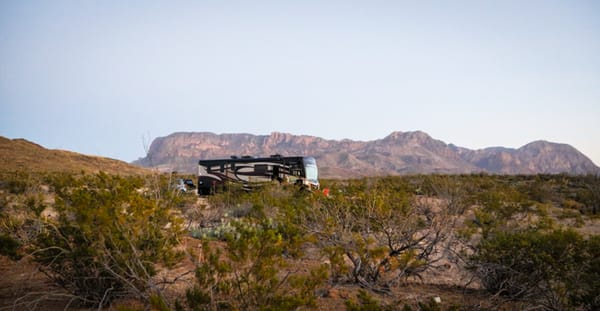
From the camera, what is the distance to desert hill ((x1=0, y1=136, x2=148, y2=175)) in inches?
1687

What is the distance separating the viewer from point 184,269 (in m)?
6.51

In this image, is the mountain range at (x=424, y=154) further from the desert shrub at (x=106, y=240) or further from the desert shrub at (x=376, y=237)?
the desert shrub at (x=106, y=240)

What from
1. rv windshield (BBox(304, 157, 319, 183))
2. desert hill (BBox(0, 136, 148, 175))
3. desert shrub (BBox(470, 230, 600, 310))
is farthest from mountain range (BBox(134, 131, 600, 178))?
desert shrub (BBox(470, 230, 600, 310))

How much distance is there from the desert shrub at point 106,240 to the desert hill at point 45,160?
3973cm

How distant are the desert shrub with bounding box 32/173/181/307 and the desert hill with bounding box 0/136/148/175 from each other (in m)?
39.7

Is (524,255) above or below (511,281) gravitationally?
above

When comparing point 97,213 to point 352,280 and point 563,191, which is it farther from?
point 563,191

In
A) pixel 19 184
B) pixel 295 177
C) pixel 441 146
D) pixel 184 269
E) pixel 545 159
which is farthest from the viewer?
pixel 441 146

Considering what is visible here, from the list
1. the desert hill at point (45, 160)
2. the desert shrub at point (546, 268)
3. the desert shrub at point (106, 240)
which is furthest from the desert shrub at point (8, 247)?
the desert hill at point (45, 160)

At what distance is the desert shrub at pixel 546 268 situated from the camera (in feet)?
14.6

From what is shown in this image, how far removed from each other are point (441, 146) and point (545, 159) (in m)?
43.1

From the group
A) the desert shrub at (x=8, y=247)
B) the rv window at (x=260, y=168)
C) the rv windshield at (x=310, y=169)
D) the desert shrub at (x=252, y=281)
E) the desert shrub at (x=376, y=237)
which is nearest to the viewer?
the desert shrub at (x=252, y=281)

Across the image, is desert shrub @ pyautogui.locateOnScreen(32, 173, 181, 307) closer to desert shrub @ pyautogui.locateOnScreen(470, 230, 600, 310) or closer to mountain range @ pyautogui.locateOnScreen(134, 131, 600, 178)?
desert shrub @ pyautogui.locateOnScreen(470, 230, 600, 310)

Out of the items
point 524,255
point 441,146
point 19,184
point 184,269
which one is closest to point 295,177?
point 19,184
